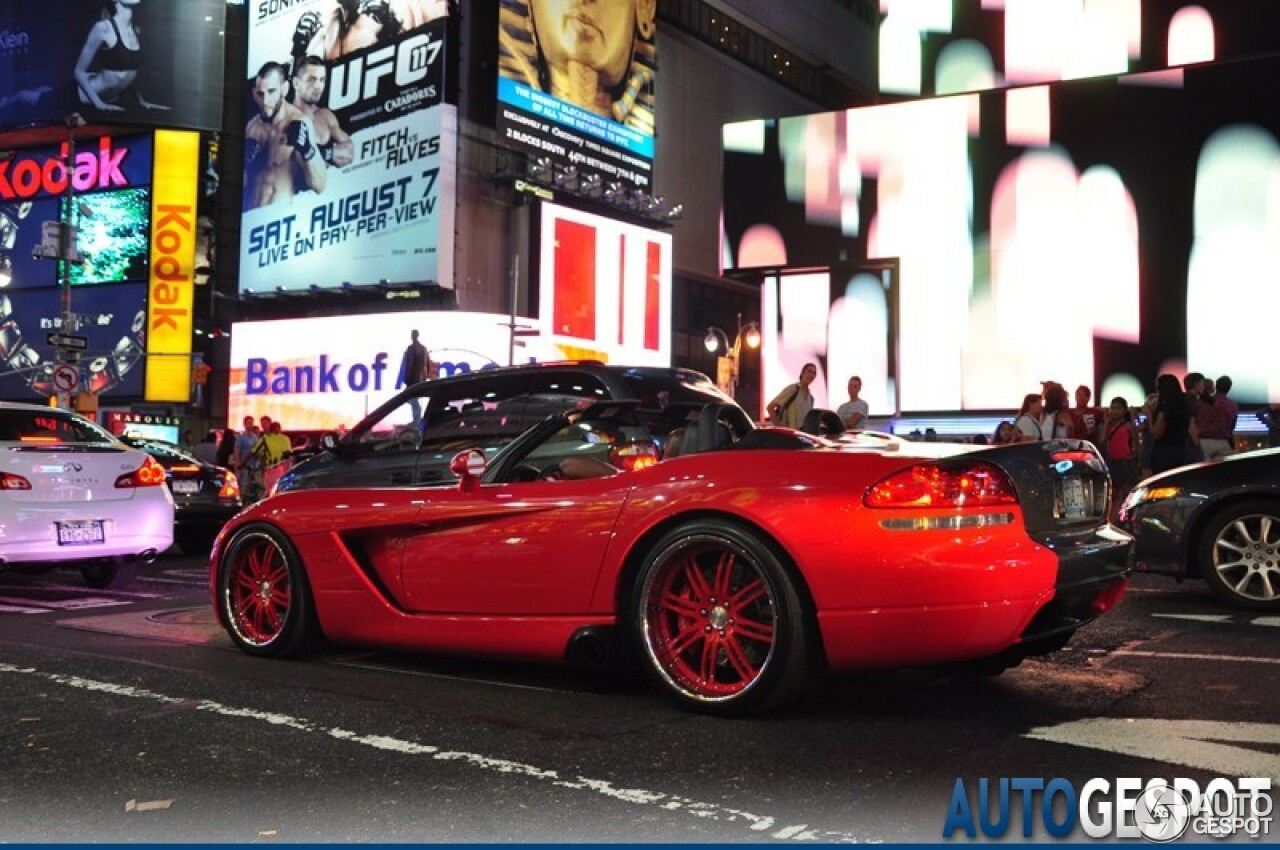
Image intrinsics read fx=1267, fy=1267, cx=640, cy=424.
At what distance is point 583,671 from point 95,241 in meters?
42.8

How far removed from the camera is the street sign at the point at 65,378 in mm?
21438

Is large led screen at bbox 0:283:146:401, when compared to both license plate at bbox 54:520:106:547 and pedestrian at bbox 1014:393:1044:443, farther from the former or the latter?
pedestrian at bbox 1014:393:1044:443

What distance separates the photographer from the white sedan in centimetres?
842

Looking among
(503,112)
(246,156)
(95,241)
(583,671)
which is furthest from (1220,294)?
(95,241)

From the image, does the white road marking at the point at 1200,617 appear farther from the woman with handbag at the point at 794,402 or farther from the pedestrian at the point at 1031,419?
the woman with handbag at the point at 794,402

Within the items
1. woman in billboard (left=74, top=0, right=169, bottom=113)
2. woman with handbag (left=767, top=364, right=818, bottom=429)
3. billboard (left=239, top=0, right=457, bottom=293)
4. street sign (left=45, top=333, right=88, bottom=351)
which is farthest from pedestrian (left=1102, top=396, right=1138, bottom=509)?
woman in billboard (left=74, top=0, right=169, bottom=113)

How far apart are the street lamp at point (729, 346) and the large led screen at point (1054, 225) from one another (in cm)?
1296

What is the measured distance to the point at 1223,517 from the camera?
7.73 m

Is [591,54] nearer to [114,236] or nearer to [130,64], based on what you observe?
[130,64]

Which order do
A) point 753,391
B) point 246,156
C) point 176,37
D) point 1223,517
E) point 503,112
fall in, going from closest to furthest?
point 1223,517 < point 503,112 < point 246,156 < point 176,37 < point 753,391

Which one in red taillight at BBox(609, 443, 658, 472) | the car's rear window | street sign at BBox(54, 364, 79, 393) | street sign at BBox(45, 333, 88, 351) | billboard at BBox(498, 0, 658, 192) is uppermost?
billboard at BBox(498, 0, 658, 192)

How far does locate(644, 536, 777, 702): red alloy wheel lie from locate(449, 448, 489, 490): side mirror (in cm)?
104

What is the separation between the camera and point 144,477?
9211 millimetres

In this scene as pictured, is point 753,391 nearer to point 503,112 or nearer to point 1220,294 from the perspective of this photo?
point 503,112
